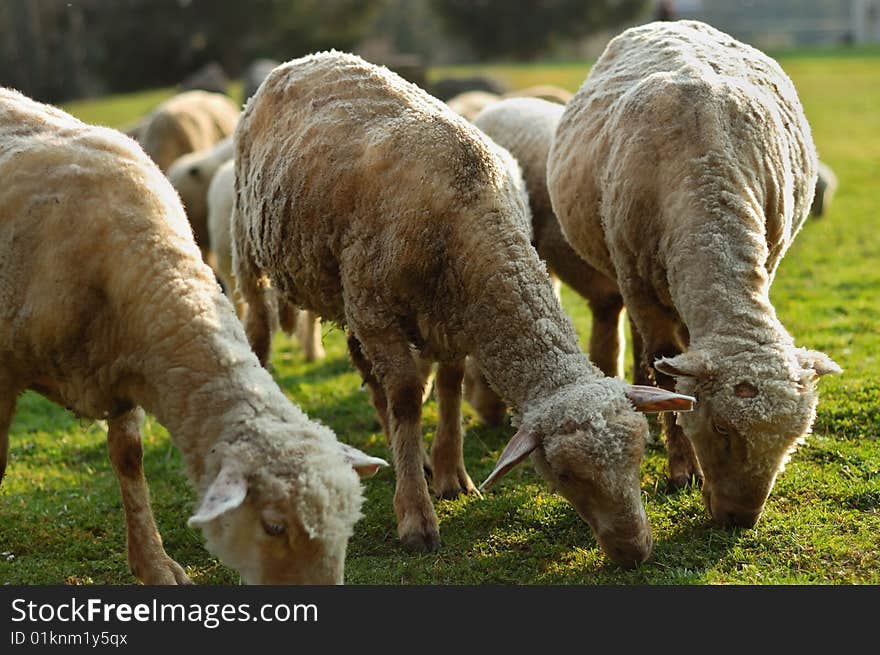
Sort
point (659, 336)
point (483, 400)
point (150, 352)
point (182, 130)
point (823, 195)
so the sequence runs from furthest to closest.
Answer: point (823, 195) → point (182, 130) → point (483, 400) → point (659, 336) → point (150, 352)

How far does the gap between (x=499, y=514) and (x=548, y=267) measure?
7.08ft

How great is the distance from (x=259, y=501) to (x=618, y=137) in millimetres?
2884

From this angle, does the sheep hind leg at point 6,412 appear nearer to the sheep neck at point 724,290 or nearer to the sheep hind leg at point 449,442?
the sheep hind leg at point 449,442

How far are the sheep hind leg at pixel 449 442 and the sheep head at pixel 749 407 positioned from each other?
1.41m

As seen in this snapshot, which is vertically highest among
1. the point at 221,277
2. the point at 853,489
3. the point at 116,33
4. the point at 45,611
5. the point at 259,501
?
the point at 259,501

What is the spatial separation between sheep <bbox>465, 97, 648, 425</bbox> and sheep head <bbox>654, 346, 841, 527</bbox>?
2251mm

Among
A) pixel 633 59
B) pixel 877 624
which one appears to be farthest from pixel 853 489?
pixel 633 59

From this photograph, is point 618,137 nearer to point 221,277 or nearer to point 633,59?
point 633,59

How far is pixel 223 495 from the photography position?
3377mm

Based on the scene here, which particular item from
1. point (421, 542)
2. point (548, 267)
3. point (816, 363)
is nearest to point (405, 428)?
point (421, 542)

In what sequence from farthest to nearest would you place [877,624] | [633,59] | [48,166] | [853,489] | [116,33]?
[116,33] → [633,59] → [853,489] → [48,166] → [877,624]

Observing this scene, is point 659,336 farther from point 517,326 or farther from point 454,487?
→ point 454,487

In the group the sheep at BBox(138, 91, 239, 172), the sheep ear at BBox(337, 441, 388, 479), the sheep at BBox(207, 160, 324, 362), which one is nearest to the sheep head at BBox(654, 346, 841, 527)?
the sheep ear at BBox(337, 441, 388, 479)

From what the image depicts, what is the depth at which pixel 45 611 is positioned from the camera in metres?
4.00
